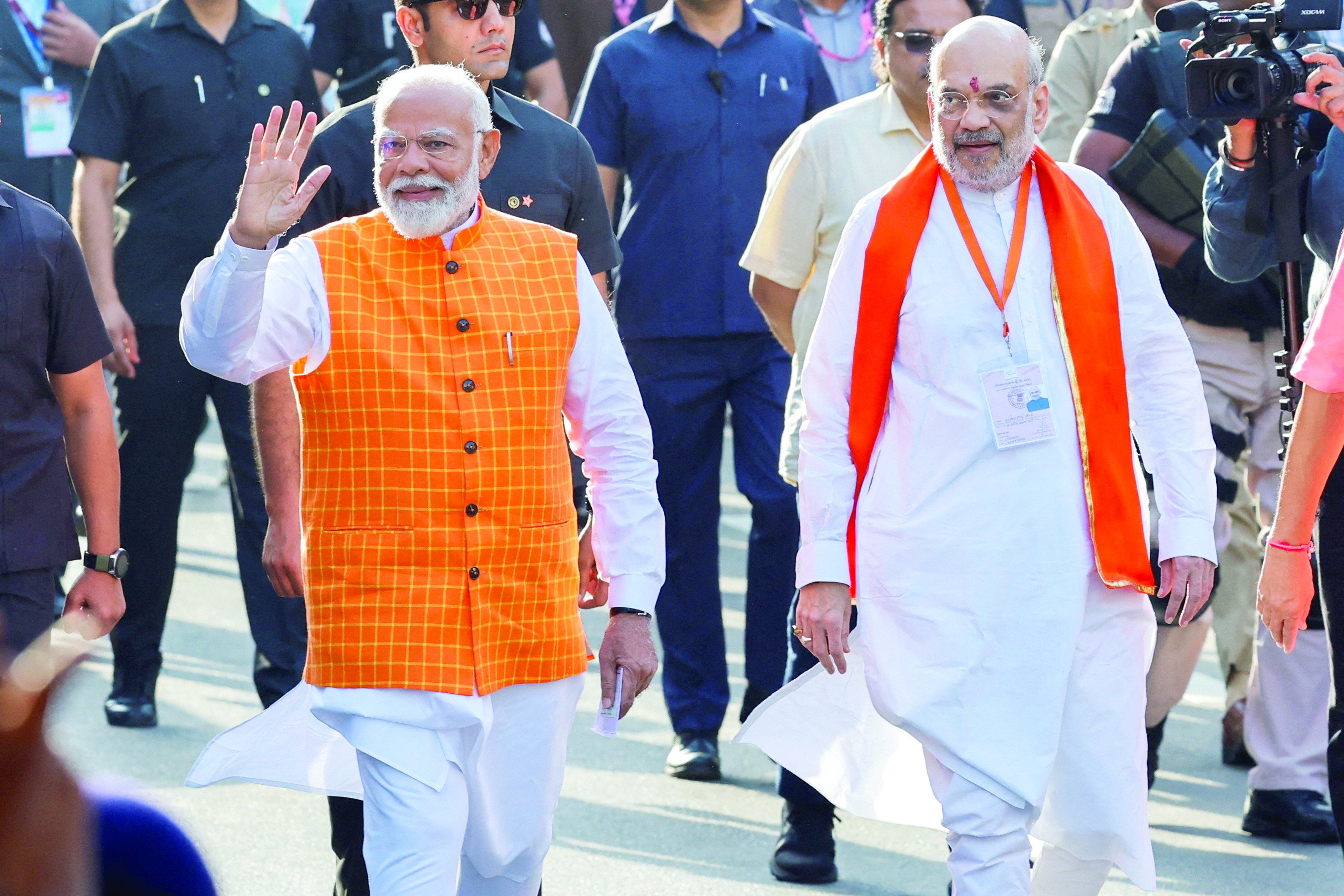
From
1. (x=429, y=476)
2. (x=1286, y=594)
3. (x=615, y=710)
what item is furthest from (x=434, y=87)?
(x=1286, y=594)

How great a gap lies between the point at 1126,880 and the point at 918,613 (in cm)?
160

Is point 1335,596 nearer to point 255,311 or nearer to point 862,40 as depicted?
point 255,311

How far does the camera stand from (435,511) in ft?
13.1

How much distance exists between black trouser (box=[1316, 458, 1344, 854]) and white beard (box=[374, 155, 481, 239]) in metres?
1.96

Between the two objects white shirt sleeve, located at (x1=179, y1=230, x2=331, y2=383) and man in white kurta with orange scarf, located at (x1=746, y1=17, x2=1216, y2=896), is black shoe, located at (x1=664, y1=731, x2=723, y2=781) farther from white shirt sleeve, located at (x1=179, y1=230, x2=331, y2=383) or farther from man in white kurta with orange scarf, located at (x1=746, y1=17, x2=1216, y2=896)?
white shirt sleeve, located at (x1=179, y1=230, x2=331, y2=383)

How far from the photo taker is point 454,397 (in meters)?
4.00

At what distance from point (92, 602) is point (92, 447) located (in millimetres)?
348

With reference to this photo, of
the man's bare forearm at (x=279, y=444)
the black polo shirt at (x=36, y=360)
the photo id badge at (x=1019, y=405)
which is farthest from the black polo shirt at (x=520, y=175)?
the photo id badge at (x=1019, y=405)

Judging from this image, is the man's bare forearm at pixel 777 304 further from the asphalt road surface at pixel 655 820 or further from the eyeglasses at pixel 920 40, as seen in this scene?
the asphalt road surface at pixel 655 820

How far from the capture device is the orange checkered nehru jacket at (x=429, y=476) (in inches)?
157

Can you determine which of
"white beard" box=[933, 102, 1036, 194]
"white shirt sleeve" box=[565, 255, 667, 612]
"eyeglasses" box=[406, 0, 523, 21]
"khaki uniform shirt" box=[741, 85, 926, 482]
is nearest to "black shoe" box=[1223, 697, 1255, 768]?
"khaki uniform shirt" box=[741, 85, 926, 482]

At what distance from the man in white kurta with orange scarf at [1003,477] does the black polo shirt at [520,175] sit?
3.06 ft

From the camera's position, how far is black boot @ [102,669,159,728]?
6.80m

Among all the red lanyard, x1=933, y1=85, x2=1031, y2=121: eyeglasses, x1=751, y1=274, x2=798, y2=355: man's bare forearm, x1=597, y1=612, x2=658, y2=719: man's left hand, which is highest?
x1=933, y1=85, x2=1031, y2=121: eyeglasses
